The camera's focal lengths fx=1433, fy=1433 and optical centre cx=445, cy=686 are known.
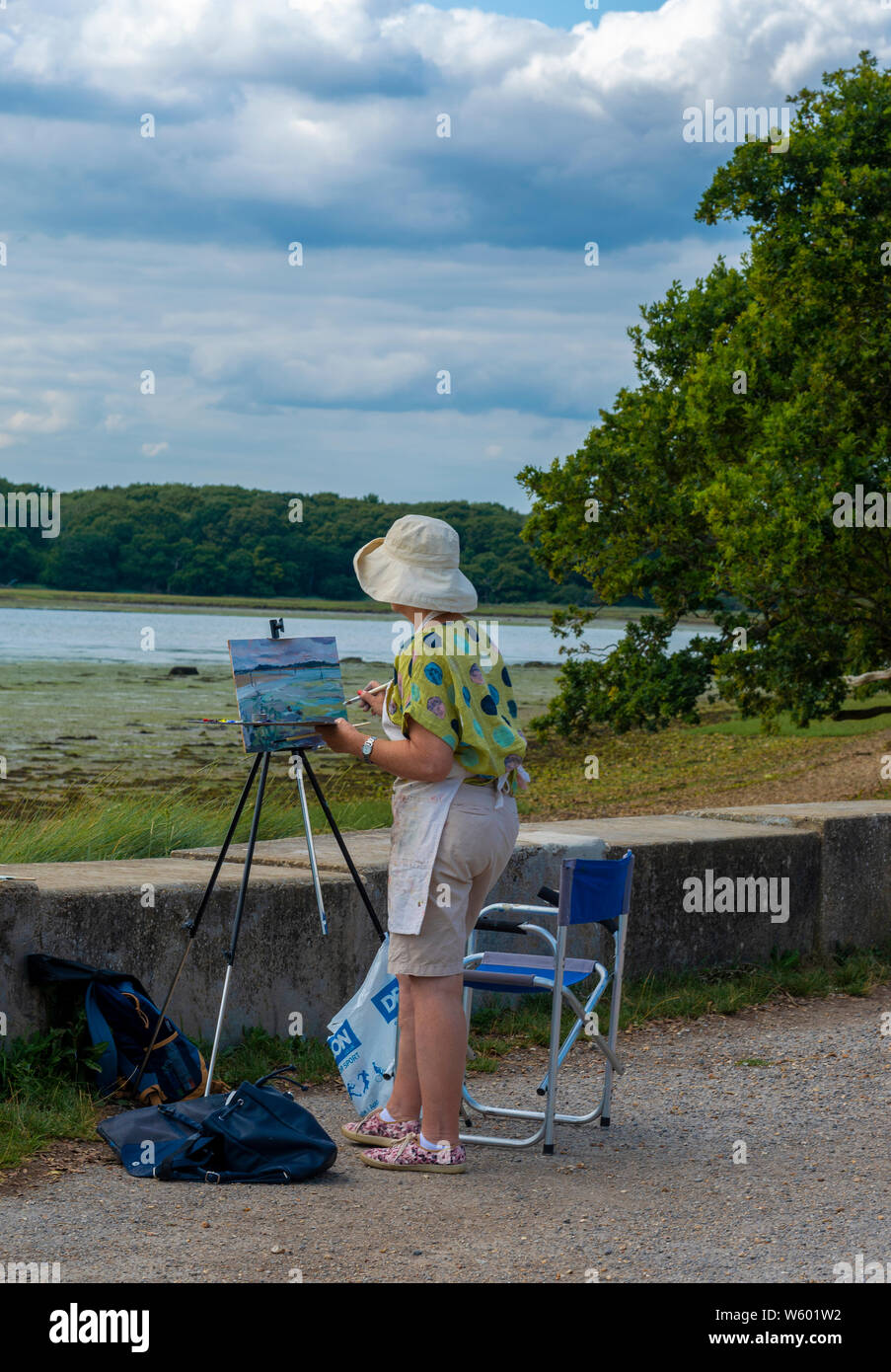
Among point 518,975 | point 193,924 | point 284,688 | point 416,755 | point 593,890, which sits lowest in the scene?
point 518,975

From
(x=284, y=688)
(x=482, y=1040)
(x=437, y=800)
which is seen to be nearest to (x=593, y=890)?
(x=437, y=800)

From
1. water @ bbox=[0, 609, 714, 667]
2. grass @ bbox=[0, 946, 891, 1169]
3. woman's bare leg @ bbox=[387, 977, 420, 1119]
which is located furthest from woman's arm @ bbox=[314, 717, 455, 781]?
water @ bbox=[0, 609, 714, 667]

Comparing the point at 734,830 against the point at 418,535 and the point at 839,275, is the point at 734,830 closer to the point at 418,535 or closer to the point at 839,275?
the point at 418,535

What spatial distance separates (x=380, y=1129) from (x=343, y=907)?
124 centimetres

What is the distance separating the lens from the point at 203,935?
5059 millimetres

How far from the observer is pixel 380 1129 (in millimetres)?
4293

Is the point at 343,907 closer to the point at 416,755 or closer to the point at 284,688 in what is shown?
the point at 284,688

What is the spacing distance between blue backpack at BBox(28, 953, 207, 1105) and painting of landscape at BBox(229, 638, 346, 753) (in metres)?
0.88

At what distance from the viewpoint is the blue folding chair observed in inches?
170

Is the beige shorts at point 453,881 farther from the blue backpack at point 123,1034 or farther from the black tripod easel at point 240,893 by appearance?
the blue backpack at point 123,1034

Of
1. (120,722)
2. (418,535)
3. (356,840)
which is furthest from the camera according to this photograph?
(120,722)

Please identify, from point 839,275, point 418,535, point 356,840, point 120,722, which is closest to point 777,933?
point 356,840

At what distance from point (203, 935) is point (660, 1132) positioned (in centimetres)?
170

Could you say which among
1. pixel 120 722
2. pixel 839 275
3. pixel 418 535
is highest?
pixel 839 275
